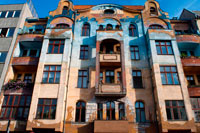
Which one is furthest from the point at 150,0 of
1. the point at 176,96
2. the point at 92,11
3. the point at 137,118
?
the point at 137,118

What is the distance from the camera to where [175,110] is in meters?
15.1

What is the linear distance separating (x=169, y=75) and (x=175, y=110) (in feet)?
12.5

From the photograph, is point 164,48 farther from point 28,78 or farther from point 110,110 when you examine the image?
point 28,78

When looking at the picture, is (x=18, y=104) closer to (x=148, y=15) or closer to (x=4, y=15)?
(x=4, y=15)

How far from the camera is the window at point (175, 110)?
14.8m

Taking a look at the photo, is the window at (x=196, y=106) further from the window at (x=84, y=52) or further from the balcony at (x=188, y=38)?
the window at (x=84, y=52)

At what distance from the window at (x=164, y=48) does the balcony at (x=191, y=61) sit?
1.87 meters

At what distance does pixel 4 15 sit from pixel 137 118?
22.8 metres

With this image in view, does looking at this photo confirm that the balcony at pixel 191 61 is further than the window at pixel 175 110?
Yes

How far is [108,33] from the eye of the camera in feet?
64.7

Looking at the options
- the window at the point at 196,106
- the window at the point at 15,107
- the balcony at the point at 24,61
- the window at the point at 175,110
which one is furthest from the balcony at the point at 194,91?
the balcony at the point at 24,61

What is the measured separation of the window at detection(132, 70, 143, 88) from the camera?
58.1 ft

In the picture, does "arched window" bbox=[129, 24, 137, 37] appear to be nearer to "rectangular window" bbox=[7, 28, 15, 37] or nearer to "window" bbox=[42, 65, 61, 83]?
"window" bbox=[42, 65, 61, 83]

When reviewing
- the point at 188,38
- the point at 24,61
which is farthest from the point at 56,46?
the point at 188,38
